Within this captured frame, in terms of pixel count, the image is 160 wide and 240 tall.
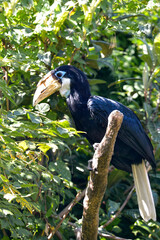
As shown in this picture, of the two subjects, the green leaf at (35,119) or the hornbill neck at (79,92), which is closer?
the green leaf at (35,119)

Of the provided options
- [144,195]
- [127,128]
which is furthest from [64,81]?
[144,195]

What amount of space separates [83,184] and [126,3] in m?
1.91

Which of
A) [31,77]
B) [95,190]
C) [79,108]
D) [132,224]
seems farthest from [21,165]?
[132,224]

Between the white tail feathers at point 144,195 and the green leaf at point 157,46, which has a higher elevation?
the green leaf at point 157,46

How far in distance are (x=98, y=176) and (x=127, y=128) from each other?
1.13 metres

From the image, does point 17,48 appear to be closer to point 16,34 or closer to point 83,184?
point 16,34

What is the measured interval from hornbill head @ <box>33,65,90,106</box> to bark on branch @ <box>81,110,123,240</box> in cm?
125

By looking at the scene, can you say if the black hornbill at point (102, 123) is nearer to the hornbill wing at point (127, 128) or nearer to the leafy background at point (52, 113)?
the hornbill wing at point (127, 128)

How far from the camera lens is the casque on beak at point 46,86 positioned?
3880mm

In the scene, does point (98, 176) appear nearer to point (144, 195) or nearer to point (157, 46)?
point (144, 195)

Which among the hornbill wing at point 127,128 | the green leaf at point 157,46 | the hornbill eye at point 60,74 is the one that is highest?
the green leaf at point 157,46

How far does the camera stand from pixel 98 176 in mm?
2939

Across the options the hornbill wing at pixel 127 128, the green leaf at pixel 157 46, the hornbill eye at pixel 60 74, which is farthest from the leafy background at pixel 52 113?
the hornbill wing at pixel 127 128

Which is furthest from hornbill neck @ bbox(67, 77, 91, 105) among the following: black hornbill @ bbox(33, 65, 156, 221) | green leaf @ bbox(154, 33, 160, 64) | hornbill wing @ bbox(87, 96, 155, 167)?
green leaf @ bbox(154, 33, 160, 64)
